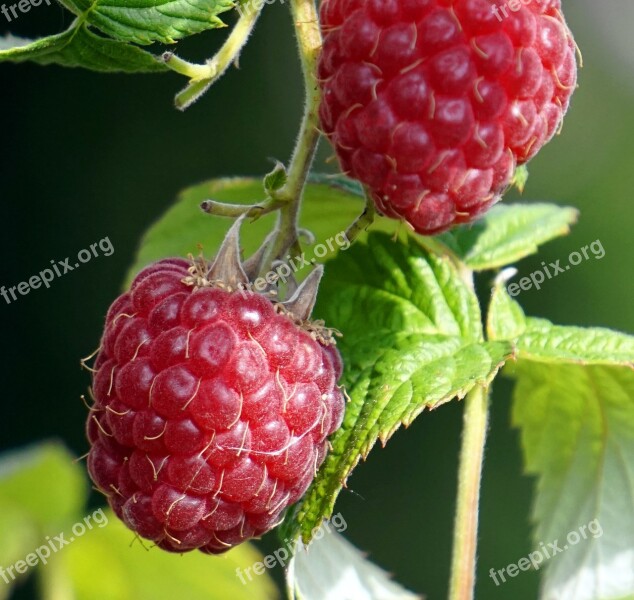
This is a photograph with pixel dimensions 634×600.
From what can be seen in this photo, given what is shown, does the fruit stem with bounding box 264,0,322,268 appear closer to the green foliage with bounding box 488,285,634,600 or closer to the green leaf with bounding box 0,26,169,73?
the green leaf with bounding box 0,26,169,73

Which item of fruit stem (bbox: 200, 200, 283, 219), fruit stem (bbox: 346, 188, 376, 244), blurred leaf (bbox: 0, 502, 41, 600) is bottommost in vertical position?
blurred leaf (bbox: 0, 502, 41, 600)

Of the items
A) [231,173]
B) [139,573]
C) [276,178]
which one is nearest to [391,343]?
[276,178]

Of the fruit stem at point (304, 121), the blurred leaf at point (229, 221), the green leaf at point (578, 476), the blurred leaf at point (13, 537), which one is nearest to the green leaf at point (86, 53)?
the fruit stem at point (304, 121)

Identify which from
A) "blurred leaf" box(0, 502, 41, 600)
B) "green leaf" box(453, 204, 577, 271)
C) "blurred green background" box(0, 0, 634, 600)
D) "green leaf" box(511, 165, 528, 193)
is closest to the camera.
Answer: "green leaf" box(511, 165, 528, 193)

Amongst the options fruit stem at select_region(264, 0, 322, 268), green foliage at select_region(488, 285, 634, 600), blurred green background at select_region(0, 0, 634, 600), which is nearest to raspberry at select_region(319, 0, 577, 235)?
fruit stem at select_region(264, 0, 322, 268)

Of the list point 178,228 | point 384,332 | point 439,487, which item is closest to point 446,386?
point 384,332

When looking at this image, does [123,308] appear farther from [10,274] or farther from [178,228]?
[10,274]
